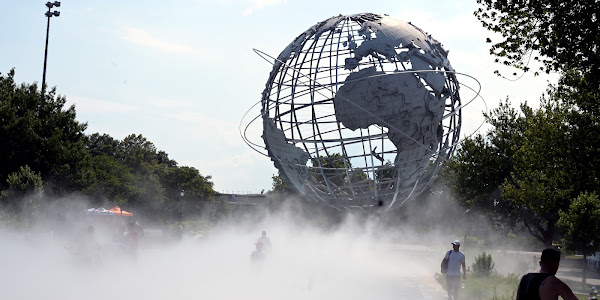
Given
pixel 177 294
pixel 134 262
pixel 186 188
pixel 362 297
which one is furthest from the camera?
pixel 186 188

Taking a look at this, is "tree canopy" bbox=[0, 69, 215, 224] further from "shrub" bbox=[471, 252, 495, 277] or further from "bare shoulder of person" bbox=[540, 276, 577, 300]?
"bare shoulder of person" bbox=[540, 276, 577, 300]

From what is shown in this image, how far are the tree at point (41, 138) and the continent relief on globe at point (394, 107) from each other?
20693mm

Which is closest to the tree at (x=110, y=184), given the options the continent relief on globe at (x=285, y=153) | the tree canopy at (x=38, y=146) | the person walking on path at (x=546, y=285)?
the tree canopy at (x=38, y=146)

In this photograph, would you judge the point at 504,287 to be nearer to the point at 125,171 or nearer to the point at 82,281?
the point at 82,281

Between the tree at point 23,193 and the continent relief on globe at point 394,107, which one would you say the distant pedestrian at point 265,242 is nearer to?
the continent relief on globe at point 394,107

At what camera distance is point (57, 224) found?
1374 inches

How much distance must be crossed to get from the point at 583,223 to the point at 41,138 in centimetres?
2388

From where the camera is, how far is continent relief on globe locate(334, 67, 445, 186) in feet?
47.9

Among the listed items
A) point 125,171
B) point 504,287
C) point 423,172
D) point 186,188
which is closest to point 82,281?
point 423,172

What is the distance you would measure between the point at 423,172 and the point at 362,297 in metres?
3.42

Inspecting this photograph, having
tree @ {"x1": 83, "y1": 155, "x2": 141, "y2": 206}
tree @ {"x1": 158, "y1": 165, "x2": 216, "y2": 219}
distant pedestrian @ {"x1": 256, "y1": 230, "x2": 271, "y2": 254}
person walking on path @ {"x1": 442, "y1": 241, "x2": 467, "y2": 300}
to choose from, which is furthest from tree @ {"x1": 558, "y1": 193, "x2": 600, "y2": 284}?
tree @ {"x1": 158, "y1": 165, "x2": 216, "y2": 219}

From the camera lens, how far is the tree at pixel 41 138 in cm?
3061

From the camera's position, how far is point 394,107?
48.0ft

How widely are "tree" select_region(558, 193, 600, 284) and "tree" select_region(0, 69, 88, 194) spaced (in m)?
22.6
